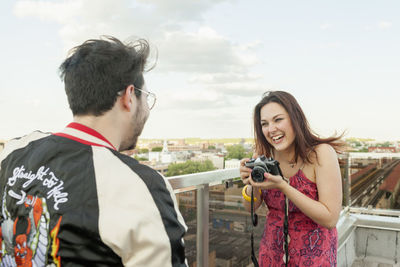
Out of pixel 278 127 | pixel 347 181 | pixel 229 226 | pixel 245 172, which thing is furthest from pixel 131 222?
pixel 347 181

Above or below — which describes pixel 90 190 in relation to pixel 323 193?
above

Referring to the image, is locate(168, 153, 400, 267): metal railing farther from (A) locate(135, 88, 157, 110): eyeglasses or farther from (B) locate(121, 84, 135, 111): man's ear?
(B) locate(121, 84, 135, 111): man's ear

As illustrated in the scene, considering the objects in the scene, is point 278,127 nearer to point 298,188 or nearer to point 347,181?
point 298,188

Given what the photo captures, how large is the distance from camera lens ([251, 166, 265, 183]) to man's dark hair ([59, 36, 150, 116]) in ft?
2.98

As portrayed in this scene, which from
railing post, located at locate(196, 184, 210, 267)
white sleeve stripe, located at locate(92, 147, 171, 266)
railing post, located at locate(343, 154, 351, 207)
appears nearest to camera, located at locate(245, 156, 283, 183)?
railing post, located at locate(196, 184, 210, 267)

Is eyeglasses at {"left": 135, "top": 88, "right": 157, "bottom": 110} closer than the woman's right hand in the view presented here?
Yes

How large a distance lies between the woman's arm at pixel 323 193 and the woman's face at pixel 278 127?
0.73ft

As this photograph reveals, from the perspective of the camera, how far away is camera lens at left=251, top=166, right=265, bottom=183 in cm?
176

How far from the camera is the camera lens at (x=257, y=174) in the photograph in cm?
176

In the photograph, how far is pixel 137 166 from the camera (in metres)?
0.88

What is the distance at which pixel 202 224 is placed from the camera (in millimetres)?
2285

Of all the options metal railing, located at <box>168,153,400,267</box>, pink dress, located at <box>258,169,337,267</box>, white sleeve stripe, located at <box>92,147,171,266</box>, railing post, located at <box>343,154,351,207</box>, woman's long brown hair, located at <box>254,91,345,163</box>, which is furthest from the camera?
railing post, located at <box>343,154,351,207</box>

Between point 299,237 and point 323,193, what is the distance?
28 centimetres

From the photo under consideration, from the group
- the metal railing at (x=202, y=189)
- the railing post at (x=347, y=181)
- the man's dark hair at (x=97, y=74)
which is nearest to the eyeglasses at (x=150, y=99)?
the man's dark hair at (x=97, y=74)
